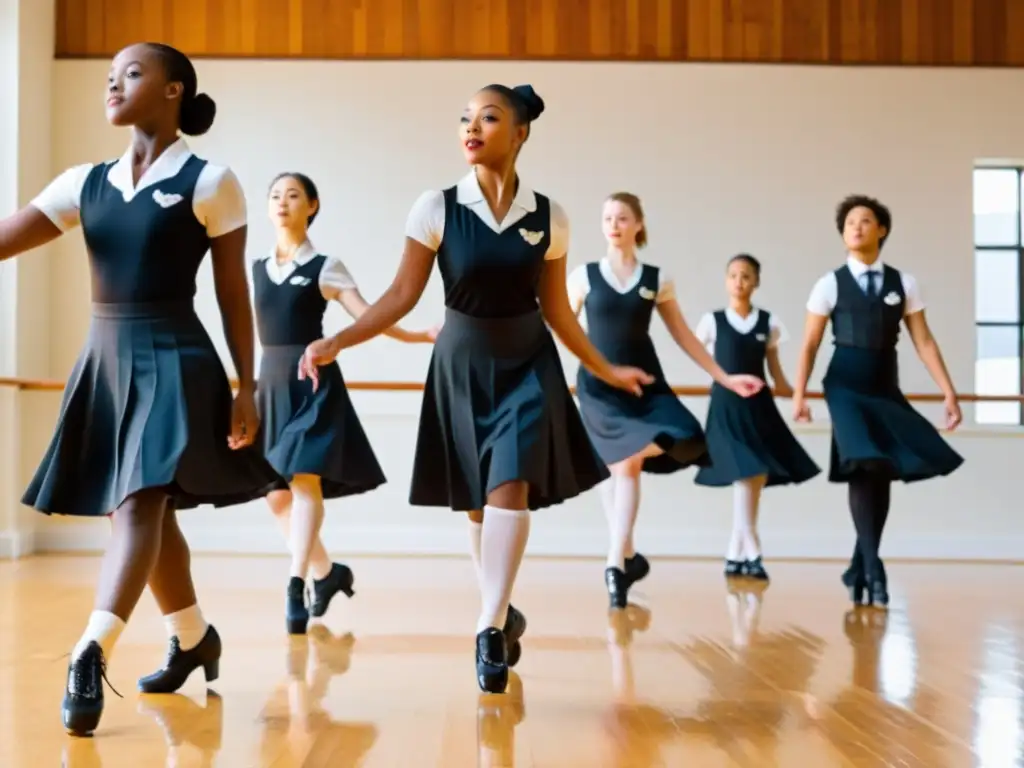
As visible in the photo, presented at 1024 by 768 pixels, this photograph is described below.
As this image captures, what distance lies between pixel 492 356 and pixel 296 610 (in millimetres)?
1324

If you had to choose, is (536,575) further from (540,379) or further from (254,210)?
(540,379)

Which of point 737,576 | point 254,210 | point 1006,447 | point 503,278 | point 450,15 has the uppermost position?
point 450,15

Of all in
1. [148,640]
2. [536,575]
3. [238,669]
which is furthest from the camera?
[536,575]

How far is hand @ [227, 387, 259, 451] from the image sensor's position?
104 inches

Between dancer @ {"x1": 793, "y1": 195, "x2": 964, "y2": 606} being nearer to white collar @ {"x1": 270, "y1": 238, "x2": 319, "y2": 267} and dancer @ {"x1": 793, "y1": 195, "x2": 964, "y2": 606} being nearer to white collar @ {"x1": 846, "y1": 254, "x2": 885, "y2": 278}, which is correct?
white collar @ {"x1": 846, "y1": 254, "x2": 885, "y2": 278}

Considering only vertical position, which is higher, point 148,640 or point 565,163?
point 565,163

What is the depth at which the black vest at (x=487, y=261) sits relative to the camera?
305cm

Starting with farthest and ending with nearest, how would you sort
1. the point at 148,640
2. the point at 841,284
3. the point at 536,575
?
1. the point at 536,575
2. the point at 841,284
3. the point at 148,640

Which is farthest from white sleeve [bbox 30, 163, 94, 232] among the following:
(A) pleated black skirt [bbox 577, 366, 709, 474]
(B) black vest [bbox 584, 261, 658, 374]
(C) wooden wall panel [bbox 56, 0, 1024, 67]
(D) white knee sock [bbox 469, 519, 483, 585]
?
(C) wooden wall panel [bbox 56, 0, 1024, 67]

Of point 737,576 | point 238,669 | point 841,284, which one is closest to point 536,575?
point 737,576

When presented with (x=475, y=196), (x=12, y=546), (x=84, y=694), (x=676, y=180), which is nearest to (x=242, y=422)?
(x=84, y=694)

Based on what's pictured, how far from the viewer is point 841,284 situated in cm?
499

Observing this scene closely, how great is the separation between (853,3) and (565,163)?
1.79 m

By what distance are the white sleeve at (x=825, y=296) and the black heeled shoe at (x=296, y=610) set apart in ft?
6.90
